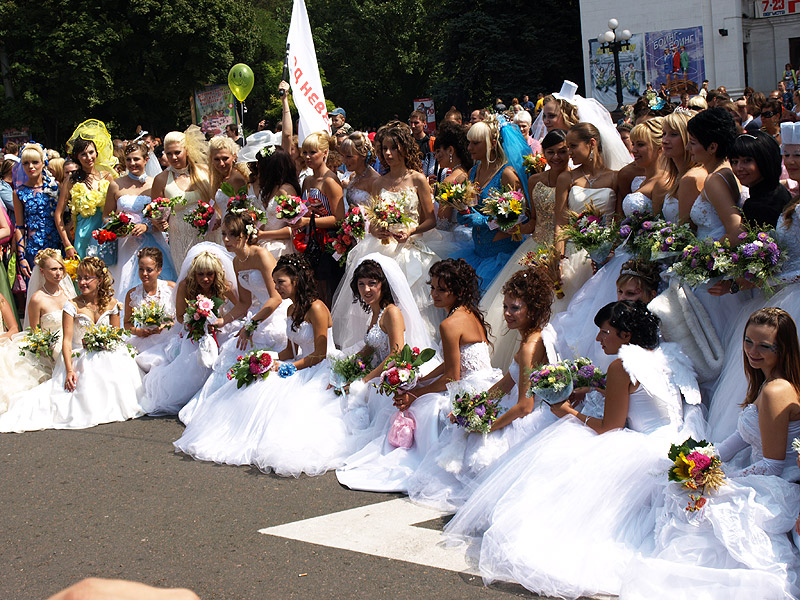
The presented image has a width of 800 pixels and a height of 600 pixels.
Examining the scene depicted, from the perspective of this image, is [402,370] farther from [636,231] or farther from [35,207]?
[35,207]

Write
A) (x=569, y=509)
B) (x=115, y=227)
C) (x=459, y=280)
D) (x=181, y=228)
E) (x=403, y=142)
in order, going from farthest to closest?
(x=181, y=228) → (x=115, y=227) → (x=403, y=142) → (x=459, y=280) → (x=569, y=509)

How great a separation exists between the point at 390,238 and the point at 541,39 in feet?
108

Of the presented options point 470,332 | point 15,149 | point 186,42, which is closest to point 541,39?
point 186,42

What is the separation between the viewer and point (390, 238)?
7.74m

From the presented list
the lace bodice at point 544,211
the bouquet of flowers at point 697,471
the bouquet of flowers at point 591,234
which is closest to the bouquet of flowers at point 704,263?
the bouquet of flowers at point 591,234

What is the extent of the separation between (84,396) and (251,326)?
1659 mm

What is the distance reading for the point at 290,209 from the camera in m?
8.07

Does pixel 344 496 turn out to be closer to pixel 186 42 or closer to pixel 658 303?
pixel 658 303

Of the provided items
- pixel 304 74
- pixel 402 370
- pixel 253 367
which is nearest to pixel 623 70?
pixel 304 74

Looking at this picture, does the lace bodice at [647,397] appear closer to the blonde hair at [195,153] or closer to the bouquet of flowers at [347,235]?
the bouquet of flowers at [347,235]

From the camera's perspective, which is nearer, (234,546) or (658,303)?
(234,546)

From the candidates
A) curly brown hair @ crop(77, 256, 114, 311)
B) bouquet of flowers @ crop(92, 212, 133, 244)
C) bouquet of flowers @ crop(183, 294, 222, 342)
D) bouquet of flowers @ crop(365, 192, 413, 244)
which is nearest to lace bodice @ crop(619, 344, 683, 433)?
bouquet of flowers @ crop(365, 192, 413, 244)

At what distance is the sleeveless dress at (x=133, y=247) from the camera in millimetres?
9289

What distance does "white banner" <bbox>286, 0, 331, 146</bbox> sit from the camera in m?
10.5
